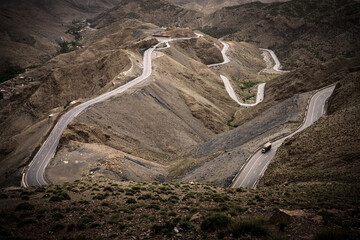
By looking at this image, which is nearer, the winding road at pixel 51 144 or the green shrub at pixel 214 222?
the green shrub at pixel 214 222

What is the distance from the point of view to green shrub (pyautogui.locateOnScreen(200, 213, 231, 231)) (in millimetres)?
10622

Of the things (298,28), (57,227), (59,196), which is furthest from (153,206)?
(298,28)

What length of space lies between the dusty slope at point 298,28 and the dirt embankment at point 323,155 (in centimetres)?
8657

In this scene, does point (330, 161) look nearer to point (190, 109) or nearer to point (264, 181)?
point (264, 181)

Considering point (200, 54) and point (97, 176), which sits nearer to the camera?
point (97, 176)

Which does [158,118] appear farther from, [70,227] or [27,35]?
[27,35]

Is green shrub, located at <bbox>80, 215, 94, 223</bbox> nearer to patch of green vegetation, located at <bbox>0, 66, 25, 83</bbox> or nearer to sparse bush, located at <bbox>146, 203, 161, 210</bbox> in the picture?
sparse bush, located at <bbox>146, 203, 161, 210</bbox>

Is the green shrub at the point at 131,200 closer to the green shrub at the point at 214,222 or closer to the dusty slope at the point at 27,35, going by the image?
the green shrub at the point at 214,222

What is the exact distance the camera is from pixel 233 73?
3457 inches

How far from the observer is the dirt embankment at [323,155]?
59.3ft

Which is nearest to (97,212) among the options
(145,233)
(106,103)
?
(145,233)

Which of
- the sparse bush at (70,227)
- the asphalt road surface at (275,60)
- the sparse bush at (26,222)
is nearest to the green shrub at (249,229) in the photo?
the sparse bush at (70,227)

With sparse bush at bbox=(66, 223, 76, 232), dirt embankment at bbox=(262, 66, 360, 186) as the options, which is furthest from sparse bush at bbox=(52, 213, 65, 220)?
dirt embankment at bbox=(262, 66, 360, 186)

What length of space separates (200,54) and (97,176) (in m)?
75.7
